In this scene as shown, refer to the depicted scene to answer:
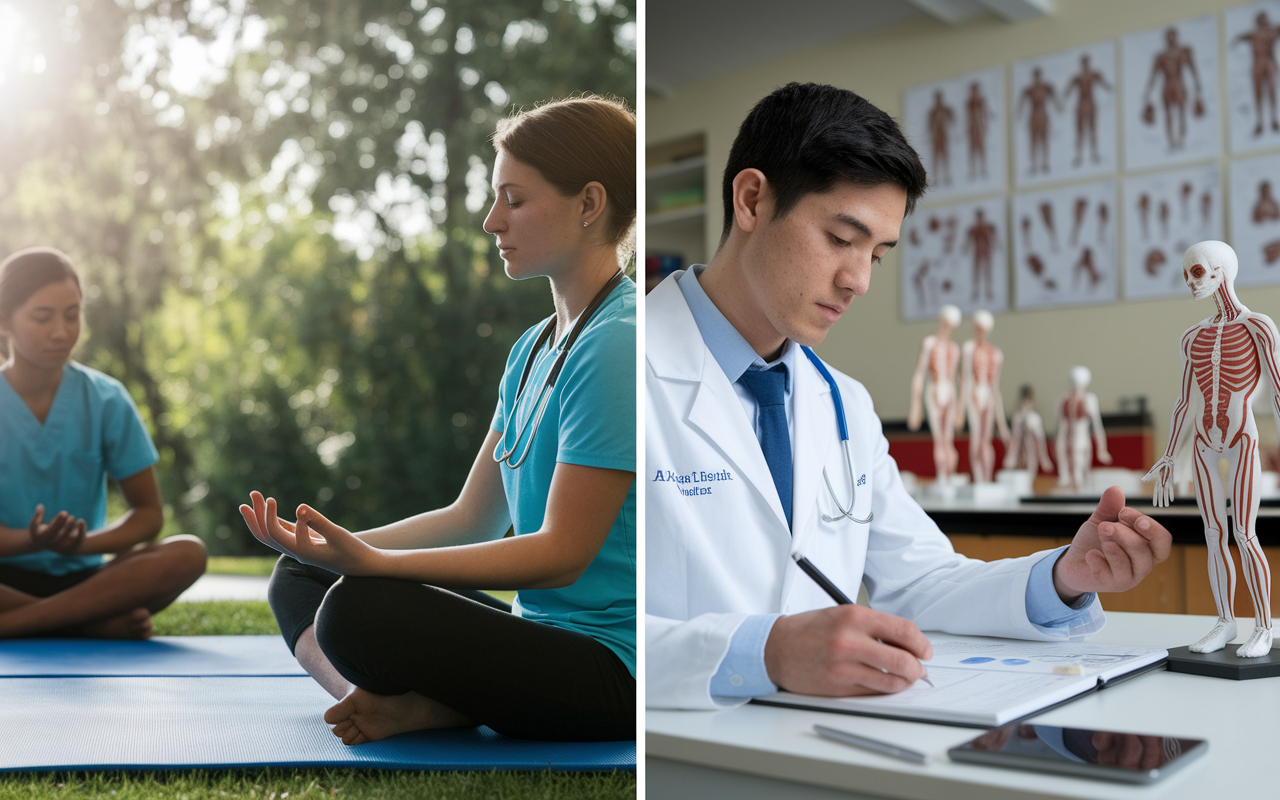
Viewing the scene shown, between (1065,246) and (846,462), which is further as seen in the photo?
(1065,246)

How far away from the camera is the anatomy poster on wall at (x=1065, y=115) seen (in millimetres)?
4918

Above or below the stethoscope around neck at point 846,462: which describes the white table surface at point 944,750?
below

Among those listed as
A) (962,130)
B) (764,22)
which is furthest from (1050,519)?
(764,22)

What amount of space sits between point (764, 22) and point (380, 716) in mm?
5340

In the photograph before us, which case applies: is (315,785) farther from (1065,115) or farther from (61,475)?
(1065,115)

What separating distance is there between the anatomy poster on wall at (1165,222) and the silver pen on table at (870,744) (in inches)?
180

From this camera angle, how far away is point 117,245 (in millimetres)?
1528

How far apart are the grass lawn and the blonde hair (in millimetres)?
712

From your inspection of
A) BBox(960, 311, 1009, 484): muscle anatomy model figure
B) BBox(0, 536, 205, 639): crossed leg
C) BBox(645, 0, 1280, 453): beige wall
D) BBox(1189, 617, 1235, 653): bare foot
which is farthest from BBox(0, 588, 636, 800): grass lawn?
BBox(645, 0, 1280, 453): beige wall

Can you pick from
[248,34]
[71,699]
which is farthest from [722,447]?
[248,34]

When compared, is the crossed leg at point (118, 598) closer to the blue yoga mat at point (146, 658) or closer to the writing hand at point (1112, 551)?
the blue yoga mat at point (146, 658)

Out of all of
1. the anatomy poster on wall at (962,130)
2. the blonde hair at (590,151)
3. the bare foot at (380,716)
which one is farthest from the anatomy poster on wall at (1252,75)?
the bare foot at (380,716)

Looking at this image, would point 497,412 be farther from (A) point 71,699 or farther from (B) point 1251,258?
(B) point 1251,258

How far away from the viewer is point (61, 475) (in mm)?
1424
